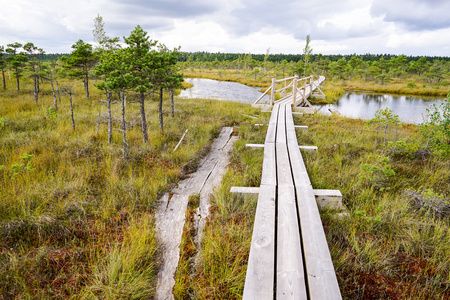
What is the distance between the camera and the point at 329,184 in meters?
4.64

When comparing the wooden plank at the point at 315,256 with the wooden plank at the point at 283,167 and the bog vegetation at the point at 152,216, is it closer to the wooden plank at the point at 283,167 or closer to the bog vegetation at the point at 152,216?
the bog vegetation at the point at 152,216

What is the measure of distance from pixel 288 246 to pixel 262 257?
15.4 inches

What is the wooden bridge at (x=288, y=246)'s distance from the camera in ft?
7.11

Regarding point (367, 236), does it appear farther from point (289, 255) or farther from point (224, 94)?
point (224, 94)

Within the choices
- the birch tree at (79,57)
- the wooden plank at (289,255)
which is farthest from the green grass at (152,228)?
the birch tree at (79,57)

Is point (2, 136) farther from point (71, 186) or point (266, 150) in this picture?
point (266, 150)

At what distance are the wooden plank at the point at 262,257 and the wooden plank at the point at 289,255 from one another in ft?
0.28

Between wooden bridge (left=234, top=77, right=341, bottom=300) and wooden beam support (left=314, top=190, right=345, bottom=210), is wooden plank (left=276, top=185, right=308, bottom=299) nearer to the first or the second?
→ wooden bridge (left=234, top=77, right=341, bottom=300)

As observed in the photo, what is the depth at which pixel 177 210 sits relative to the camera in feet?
13.8

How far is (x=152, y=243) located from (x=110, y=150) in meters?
4.29

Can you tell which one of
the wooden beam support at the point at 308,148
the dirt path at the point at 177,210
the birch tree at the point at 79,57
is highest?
the birch tree at the point at 79,57

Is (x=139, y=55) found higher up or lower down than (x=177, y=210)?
higher up

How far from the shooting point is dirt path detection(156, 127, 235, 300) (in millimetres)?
2826

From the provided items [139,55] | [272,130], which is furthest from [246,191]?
[139,55]
